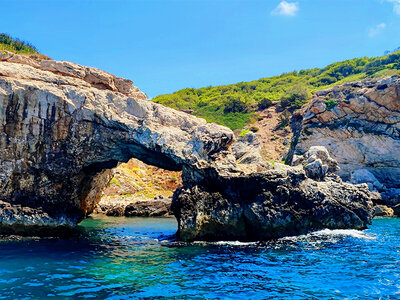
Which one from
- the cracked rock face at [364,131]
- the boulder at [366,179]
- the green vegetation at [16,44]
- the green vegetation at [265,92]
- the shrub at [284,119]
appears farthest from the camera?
the green vegetation at [265,92]

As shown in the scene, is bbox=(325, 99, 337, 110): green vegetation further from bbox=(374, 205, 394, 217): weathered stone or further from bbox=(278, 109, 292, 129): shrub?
bbox=(374, 205, 394, 217): weathered stone

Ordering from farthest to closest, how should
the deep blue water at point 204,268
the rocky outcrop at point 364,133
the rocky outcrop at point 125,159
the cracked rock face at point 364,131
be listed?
the cracked rock face at point 364,131
the rocky outcrop at point 364,133
the rocky outcrop at point 125,159
the deep blue water at point 204,268

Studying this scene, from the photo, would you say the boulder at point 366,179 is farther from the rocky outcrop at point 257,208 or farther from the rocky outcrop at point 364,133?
→ the rocky outcrop at point 257,208

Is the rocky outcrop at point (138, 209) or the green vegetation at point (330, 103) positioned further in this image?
the green vegetation at point (330, 103)

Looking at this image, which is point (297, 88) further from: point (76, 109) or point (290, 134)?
point (76, 109)

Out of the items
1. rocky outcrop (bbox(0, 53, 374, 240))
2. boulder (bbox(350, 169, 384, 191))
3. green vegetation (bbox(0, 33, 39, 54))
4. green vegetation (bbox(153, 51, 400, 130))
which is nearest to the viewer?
rocky outcrop (bbox(0, 53, 374, 240))

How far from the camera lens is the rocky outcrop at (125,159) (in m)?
20.2

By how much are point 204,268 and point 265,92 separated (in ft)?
286

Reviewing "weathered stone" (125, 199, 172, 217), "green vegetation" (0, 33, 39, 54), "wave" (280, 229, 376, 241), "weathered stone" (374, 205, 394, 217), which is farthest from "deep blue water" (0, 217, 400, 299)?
"green vegetation" (0, 33, 39, 54)

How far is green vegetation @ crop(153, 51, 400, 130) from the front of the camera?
240 ft

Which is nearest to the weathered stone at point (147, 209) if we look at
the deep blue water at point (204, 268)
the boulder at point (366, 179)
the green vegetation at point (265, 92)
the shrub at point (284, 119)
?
the deep blue water at point (204, 268)

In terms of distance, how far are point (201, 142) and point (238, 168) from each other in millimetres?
2946

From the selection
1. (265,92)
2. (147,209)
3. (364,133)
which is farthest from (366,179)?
(265,92)

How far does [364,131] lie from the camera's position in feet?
152
